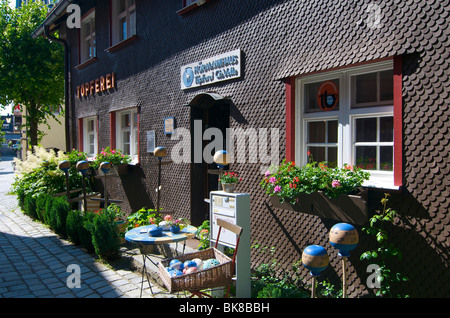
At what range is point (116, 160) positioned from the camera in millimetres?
8812

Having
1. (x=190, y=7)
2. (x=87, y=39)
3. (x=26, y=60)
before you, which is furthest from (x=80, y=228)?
(x=26, y=60)

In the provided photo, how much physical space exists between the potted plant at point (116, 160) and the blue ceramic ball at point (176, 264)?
5.34m

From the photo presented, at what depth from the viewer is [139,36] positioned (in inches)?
335

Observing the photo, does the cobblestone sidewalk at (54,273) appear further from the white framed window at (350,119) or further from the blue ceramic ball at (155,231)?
the white framed window at (350,119)

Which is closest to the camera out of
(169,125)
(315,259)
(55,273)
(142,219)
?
(315,259)

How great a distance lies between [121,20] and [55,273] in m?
6.82

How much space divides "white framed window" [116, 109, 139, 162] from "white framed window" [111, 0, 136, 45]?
1.92 meters

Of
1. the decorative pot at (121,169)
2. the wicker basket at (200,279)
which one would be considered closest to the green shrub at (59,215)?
the decorative pot at (121,169)

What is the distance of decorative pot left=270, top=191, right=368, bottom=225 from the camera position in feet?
12.0

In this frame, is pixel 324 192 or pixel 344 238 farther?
pixel 324 192

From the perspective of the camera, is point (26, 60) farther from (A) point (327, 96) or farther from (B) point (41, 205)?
(A) point (327, 96)
